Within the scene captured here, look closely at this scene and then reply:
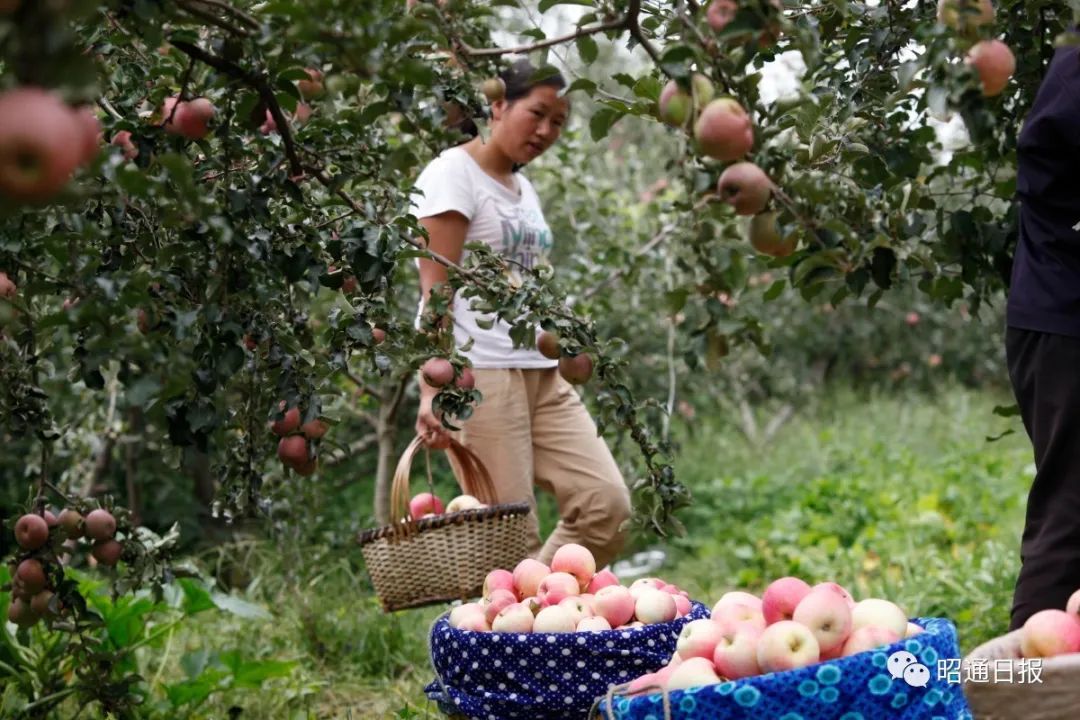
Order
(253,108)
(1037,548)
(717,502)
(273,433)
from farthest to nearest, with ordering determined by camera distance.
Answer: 1. (717,502)
2. (1037,548)
3. (273,433)
4. (253,108)

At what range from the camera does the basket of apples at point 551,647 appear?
204 centimetres

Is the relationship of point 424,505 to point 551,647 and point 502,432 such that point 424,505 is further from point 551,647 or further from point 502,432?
point 551,647

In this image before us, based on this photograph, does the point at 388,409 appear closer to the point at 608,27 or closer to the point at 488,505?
the point at 488,505

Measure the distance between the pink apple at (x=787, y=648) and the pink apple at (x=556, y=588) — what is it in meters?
0.59

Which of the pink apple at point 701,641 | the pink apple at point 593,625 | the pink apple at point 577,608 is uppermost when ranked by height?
the pink apple at point 701,641

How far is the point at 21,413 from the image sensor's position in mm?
2145

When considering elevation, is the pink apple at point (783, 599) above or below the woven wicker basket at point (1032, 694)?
above

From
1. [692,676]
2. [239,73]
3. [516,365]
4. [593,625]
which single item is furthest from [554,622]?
[516,365]

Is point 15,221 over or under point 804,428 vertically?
over

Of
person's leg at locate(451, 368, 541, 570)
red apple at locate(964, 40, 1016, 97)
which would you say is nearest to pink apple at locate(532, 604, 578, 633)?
person's leg at locate(451, 368, 541, 570)

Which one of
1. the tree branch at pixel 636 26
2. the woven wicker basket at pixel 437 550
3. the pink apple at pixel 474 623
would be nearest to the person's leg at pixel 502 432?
the woven wicker basket at pixel 437 550

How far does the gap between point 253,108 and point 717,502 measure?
4464 mm

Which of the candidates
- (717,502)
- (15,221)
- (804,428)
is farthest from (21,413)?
(804,428)

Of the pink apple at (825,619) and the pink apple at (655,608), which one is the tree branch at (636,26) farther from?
the pink apple at (655,608)
